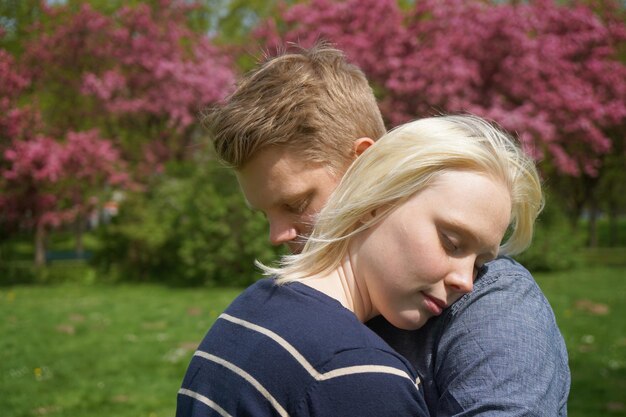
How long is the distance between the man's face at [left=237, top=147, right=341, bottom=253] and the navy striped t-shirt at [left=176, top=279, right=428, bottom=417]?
0.37 m

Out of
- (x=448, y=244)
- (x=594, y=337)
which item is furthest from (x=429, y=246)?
(x=594, y=337)

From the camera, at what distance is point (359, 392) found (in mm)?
1258

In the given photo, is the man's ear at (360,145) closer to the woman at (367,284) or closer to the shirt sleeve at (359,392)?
the woman at (367,284)

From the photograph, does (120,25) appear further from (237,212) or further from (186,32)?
(237,212)

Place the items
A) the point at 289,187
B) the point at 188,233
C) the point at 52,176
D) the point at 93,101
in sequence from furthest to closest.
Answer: the point at 93,101 → the point at 52,176 → the point at 188,233 → the point at 289,187

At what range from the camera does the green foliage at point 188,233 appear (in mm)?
15492

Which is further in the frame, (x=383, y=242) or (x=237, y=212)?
(x=237, y=212)

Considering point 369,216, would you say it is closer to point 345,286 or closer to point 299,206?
point 345,286

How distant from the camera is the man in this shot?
1.38 metres

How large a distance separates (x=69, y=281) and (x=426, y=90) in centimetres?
1001

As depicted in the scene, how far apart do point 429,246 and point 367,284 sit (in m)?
0.15

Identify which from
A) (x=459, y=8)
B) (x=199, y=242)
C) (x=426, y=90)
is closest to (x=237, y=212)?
(x=199, y=242)

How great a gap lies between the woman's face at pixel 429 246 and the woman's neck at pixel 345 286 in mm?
13

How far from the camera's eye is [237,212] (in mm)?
15625
